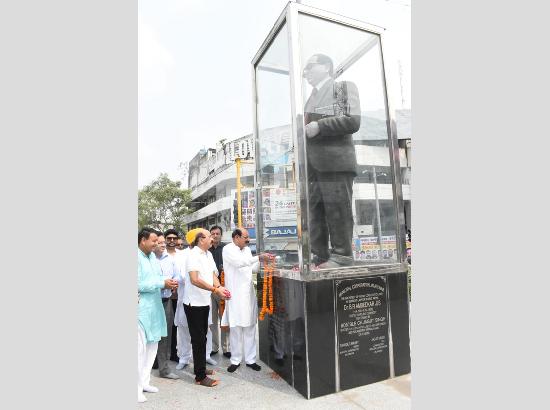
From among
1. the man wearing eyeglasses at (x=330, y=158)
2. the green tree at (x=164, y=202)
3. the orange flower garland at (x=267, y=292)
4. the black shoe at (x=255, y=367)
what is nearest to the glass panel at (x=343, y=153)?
the man wearing eyeglasses at (x=330, y=158)

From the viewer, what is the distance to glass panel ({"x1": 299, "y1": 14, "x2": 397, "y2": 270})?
439 cm

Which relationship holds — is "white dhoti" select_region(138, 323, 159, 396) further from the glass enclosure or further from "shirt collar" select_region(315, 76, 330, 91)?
"shirt collar" select_region(315, 76, 330, 91)

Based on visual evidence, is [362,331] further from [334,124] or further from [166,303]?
[166,303]

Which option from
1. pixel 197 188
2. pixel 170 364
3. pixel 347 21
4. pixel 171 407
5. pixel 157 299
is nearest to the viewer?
pixel 171 407

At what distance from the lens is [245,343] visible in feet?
15.8

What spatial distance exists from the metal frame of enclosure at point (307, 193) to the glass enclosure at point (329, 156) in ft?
0.04

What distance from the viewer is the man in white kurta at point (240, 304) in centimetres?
476

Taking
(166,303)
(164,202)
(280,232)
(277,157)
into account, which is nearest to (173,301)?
(166,303)

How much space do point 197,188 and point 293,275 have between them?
136 feet

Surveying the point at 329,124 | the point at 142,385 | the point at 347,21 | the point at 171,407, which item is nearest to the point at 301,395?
the point at 171,407

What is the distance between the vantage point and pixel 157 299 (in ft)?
13.0

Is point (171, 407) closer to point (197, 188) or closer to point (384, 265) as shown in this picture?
point (384, 265)

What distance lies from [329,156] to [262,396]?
2566 mm

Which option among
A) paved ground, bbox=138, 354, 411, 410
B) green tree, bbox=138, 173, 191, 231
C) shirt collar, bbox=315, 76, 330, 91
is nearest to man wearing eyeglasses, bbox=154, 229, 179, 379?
paved ground, bbox=138, 354, 411, 410
